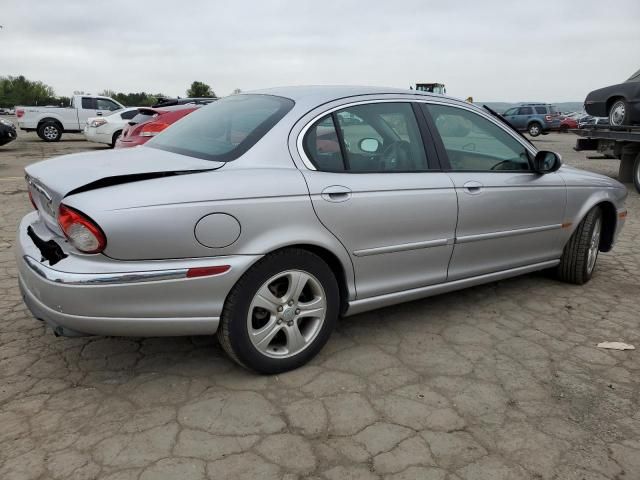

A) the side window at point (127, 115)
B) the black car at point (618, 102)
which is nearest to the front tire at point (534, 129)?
the black car at point (618, 102)

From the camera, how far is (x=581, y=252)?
4.21 metres

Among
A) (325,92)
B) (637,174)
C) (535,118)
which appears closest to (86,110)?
(637,174)

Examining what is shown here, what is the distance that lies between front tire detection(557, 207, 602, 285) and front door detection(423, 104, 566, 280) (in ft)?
1.10

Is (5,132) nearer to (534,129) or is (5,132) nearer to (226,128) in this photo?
(226,128)

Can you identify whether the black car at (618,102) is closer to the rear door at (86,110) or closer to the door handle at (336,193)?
the door handle at (336,193)

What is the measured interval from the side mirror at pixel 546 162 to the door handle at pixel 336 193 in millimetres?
1696

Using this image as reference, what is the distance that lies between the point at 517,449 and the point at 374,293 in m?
1.11

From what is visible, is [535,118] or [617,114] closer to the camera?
[617,114]

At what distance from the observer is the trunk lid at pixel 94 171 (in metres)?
2.36

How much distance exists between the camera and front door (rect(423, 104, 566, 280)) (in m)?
3.36

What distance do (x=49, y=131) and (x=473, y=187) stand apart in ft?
62.2

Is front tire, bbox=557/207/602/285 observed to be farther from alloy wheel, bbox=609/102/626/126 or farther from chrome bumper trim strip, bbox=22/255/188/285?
alloy wheel, bbox=609/102/626/126

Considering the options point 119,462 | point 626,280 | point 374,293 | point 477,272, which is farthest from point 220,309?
point 626,280

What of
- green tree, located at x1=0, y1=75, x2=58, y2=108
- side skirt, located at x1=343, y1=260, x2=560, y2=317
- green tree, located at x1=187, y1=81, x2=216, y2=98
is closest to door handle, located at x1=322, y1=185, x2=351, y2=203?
side skirt, located at x1=343, y1=260, x2=560, y2=317
